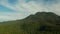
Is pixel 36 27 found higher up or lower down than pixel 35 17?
lower down

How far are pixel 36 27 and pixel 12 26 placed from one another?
28.1 metres

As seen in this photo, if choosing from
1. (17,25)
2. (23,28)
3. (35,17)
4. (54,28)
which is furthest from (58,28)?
(35,17)

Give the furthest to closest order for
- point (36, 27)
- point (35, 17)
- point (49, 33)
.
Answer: point (35, 17)
point (36, 27)
point (49, 33)

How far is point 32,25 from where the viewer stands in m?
157

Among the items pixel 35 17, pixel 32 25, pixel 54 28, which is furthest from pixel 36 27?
pixel 35 17

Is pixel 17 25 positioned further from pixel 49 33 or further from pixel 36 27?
pixel 49 33

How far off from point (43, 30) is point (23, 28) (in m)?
25.1

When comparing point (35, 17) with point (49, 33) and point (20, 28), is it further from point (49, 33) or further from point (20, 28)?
point (49, 33)

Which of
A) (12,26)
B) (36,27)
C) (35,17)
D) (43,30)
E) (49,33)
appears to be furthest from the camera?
(35,17)

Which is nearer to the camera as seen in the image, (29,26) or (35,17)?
(29,26)

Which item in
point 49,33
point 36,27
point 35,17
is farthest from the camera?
point 35,17

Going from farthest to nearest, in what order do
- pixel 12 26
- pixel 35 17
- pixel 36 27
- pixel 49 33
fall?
pixel 35 17 → pixel 12 26 → pixel 36 27 → pixel 49 33

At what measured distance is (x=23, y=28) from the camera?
15412 cm

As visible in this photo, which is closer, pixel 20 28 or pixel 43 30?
pixel 43 30
